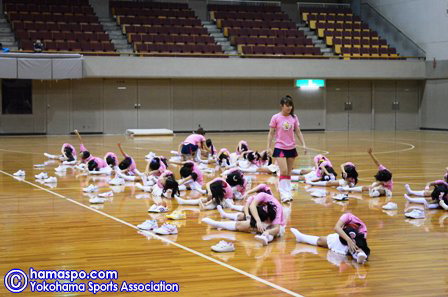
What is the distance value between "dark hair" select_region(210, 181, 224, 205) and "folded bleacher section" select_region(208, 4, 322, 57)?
2206cm

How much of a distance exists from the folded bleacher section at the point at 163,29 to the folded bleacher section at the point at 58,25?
143 cm

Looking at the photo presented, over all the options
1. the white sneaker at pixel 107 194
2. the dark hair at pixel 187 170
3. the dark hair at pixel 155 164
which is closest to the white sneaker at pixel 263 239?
the white sneaker at pixel 107 194

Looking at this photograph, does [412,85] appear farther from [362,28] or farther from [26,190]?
[26,190]

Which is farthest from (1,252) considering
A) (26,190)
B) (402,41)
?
(402,41)

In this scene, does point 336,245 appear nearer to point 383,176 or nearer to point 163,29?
point 383,176

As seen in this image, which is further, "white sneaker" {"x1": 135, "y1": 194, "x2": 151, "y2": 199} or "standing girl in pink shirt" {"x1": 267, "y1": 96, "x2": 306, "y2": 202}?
"white sneaker" {"x1": 135, "y1": 194, "x2": 151, "y2": 199}

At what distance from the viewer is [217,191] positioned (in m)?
10.0

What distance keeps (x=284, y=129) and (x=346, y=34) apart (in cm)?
2540

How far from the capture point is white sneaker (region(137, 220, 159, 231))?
830 centimetres

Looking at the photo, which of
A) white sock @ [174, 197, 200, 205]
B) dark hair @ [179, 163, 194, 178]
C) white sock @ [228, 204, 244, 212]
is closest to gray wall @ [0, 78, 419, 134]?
dark hair @ [179, 163, 194, 178]

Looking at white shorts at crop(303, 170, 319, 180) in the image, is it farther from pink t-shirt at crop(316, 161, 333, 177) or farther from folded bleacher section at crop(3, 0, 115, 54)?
folded bleacher section at crop(3, 0, 115, 54)

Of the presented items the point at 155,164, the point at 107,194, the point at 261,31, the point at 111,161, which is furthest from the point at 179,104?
the point at 107,194

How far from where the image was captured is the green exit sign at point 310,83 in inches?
1316

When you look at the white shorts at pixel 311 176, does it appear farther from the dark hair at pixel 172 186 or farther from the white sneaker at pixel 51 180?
the white sneaker at pixel 51 180
